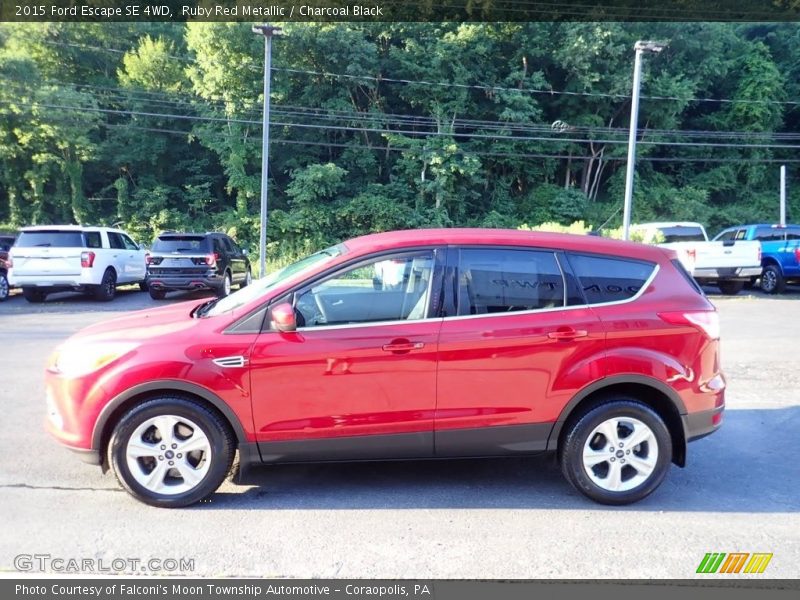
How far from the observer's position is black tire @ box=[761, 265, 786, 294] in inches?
672

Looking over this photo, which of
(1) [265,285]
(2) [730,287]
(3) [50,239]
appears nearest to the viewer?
(1) [265,285]

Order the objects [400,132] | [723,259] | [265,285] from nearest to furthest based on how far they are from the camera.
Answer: [265,285]
[723,259]
[400,132]

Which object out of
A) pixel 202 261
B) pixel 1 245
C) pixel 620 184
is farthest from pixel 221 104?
pixel 620 184

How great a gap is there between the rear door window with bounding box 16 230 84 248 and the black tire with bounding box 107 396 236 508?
1211 cm

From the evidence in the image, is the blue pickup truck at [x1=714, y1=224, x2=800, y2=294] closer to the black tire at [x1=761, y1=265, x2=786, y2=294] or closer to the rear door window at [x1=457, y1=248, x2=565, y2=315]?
the black tire at [x1=761, y1=265, x2=786, y2=294]

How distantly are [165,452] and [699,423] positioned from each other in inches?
140

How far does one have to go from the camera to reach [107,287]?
1515 centimetres

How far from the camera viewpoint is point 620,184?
37.8 m

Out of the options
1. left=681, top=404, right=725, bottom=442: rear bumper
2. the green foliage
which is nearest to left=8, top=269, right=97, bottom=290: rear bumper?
left=681, top=404, right=725, bottom=442: rear bumper

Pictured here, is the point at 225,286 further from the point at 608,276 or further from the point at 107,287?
the point at 608,276

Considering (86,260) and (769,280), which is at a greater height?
(86,260)

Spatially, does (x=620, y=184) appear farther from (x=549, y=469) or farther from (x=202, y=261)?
(x=549, y=469)

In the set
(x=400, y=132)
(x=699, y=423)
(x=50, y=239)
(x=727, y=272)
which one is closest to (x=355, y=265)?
(x=699, y=423)
